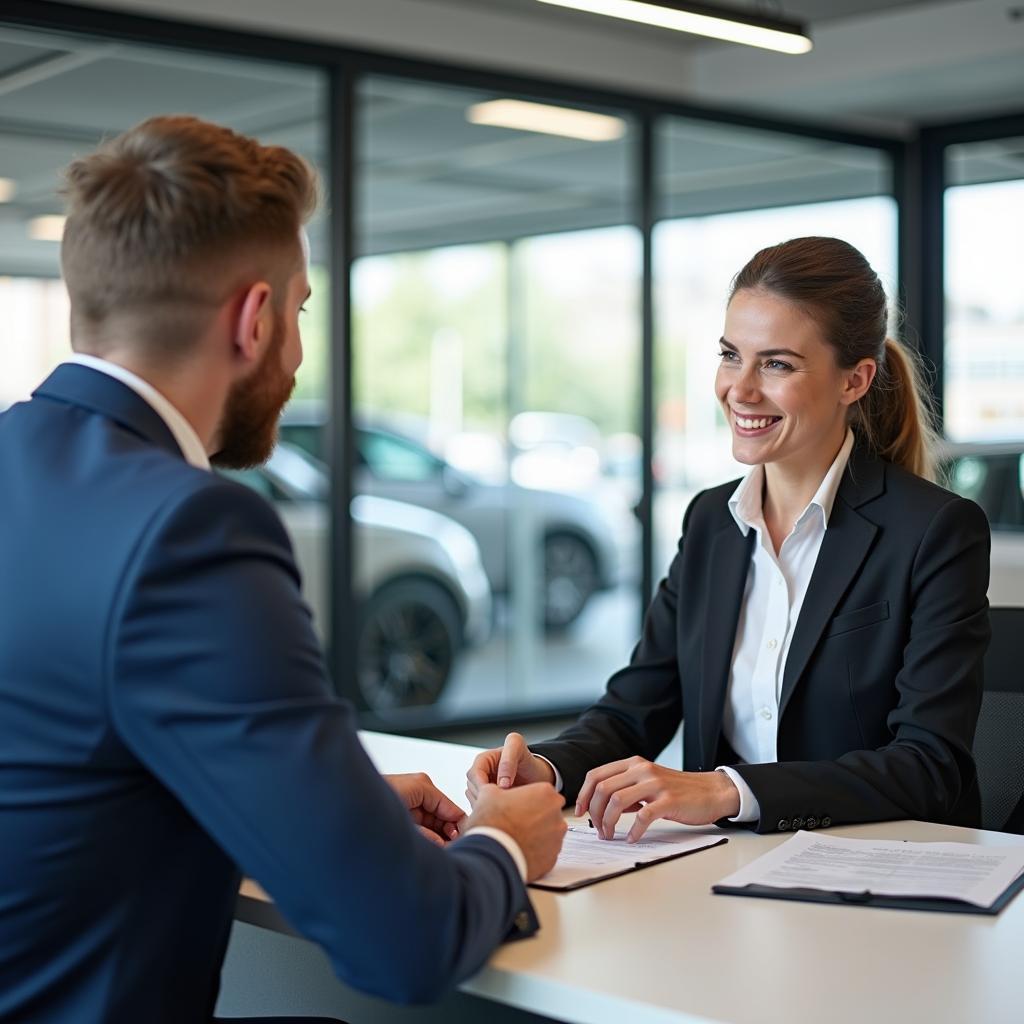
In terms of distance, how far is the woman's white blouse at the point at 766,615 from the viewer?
92.8 inches

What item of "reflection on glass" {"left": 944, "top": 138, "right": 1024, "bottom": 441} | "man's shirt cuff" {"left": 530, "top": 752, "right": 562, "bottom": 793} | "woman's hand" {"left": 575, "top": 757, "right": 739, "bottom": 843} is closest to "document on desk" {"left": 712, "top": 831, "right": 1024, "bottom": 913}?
"woman's hand" {"left": 575, "top": 757, "right": 739, "bottom": 843}

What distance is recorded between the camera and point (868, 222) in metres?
7.04

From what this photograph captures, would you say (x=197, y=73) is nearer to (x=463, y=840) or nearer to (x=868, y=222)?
(x=868, y=222)

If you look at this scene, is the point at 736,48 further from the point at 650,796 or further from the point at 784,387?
the point at 650,796

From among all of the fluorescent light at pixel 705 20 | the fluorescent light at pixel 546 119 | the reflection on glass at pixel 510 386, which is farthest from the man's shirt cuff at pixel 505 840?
the fluorescent light at pixel 546 119

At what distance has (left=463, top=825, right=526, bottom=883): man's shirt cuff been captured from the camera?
1.50 metres

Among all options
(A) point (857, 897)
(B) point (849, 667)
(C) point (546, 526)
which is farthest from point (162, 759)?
(C) point (546, 526)

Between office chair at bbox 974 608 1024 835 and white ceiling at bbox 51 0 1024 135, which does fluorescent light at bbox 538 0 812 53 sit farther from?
office chair at bbox 974 608 1024 835

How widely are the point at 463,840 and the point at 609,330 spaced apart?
500cm

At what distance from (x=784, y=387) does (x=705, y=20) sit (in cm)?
186

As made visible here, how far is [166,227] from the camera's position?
1371 mm

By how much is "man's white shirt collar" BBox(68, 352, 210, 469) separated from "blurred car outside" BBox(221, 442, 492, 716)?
3.86m

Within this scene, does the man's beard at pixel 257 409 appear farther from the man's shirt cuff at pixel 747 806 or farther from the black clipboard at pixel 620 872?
the man's shirt cuff at pixel 747 806

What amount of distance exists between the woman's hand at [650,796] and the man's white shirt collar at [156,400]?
70cm
